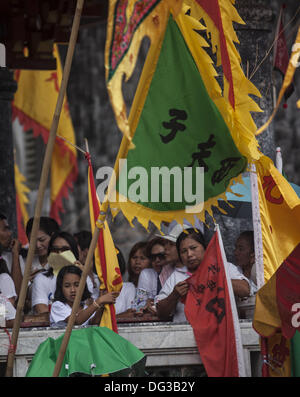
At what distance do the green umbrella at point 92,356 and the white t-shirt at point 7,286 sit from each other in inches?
44.6

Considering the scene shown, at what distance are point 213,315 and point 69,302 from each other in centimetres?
115

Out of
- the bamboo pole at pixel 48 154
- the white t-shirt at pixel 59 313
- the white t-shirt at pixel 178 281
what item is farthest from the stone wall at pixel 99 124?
the bamboo pole at pixel 48 154

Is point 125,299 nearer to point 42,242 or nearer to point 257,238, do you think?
point 42,242

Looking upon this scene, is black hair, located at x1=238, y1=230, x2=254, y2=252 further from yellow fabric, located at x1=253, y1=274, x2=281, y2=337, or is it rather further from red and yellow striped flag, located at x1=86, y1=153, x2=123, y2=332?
red and yellow striped flag, located at x1=86, y1=153, x2=123, y2=332

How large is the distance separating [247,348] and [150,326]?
0.83 metres

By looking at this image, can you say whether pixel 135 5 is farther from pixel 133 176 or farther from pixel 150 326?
pixel 150 326

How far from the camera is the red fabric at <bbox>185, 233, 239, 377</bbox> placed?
8258 mm

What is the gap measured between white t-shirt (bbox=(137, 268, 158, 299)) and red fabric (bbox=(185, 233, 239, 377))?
865 millimetres

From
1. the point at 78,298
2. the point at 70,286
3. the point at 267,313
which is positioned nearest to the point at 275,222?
the point at 267,313

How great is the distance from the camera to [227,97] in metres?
7.67

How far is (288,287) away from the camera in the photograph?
26.4 feet

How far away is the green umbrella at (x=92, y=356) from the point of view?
24.1ft

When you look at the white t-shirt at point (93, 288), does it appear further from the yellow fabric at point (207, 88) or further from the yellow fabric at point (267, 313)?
the yellow fabric at point (207, 88)
